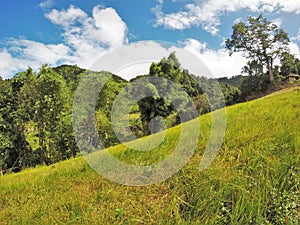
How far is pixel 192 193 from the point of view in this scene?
3.75 m

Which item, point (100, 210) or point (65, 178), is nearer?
point (100, 210)

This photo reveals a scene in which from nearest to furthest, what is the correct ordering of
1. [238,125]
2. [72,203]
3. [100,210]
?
[100,210], [72,203], [238,125]

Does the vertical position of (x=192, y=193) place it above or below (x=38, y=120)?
below

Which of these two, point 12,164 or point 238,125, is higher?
point 238,125

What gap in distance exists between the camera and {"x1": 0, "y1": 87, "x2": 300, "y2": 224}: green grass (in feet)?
10.8

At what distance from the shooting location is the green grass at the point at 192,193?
10.8 ft

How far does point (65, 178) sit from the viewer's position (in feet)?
16.7

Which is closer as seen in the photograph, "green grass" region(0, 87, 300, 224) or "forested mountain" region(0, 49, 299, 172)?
"green grass" region(0, 87, 300, 224)

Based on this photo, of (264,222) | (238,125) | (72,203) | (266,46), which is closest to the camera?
(264,222)

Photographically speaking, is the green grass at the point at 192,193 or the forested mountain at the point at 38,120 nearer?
the green grass at the point at 192,193

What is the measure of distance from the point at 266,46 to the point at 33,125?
31.4m

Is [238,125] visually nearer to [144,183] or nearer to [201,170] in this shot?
[201,170]

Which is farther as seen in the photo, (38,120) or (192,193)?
(38,120)

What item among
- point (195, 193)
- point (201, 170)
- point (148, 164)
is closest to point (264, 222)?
point (195, 193)
